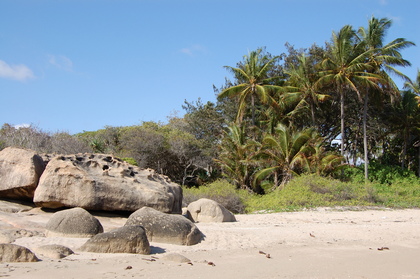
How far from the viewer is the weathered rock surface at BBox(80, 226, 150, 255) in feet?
25.9

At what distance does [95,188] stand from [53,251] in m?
4.51

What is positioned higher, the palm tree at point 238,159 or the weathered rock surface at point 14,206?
the palm tree at point 238,159

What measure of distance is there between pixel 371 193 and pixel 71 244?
56.1 feet

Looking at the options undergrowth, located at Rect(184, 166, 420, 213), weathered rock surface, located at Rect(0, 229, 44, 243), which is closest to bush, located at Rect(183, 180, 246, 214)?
undergrowth, located at Rect(184, 166, 420, 213)

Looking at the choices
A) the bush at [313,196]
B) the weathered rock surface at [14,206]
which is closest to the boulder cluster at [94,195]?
the weathered rock surface at [14,206]

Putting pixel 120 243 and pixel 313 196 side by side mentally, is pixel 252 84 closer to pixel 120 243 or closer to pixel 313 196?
pixel 313 196

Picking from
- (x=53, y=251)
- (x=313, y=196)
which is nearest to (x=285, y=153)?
(x=313, y=196)

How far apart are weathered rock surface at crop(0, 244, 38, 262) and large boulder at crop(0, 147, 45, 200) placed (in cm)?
578

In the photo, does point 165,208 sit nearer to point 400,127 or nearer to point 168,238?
point 168,238

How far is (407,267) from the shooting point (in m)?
8.39

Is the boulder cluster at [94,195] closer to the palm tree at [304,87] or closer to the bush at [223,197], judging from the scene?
the bush at [223,197]

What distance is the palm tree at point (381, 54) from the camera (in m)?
29.3

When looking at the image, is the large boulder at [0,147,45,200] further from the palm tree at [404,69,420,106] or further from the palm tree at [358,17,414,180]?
the palm tree at [404,69,420,106]

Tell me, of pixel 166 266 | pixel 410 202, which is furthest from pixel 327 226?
pixel 410 202
